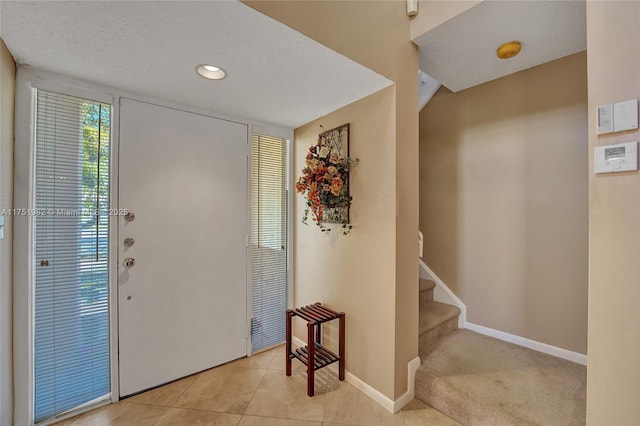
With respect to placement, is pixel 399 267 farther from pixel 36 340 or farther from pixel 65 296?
pixel 36 340

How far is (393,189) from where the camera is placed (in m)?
1.72

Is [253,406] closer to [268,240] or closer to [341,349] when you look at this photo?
[341,349]

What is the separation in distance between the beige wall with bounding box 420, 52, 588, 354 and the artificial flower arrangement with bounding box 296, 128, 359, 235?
1.23m

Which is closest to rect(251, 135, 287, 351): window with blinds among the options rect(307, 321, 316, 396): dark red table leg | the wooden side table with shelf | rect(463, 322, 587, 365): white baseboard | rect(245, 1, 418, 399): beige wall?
the wooden side table with shelf

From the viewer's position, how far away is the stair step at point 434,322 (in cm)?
217

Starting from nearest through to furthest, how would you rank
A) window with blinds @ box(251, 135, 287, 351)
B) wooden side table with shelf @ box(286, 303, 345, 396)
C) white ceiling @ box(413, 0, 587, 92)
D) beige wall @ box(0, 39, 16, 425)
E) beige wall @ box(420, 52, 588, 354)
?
beige wall @ box(0, 39, 16, 425) → white ceiling @ box(413, 0, 587, 92) → wooden side table with shelf @ box(286, 303, 345, 396) → beige wall @ box(420, 52, 588, 354) → window with blinds @ box(251, 135, 287, 351)

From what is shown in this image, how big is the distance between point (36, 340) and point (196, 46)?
1.89 m

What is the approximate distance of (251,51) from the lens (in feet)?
4.52

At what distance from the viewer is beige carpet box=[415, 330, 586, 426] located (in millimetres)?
1491

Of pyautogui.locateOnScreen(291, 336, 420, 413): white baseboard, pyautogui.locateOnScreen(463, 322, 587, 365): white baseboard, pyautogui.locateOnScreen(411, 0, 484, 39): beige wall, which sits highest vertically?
pyautogui.locateOnScreen(411, 0, 484, 39): beige wall

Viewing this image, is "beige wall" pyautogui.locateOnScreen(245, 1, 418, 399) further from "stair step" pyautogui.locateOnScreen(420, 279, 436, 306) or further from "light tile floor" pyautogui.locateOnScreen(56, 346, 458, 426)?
"stair step" pyautogui.locateOnScreen(420, 279, 436, 306)

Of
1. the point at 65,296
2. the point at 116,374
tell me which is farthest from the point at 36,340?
the point at 116,374

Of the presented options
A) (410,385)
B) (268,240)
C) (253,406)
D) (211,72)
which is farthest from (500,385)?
(211,72)

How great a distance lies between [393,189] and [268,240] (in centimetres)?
130
